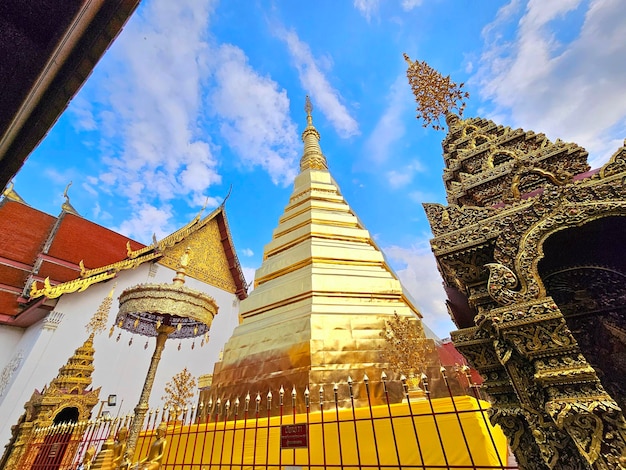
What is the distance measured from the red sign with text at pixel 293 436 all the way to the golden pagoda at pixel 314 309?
817 mm

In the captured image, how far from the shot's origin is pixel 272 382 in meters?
3.91

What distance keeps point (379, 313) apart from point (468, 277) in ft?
10.5

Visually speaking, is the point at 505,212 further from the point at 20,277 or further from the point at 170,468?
the point at 20,277

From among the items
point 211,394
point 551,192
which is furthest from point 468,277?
point 211,394

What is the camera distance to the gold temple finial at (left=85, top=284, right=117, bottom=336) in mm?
7387

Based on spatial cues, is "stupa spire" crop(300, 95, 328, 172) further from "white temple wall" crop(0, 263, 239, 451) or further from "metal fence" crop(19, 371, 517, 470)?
"metal fence" crop(19, 371, 517, 470)

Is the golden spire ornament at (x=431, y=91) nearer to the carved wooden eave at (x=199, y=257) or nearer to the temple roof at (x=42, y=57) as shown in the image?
the temple roof at (x=42, y=57)

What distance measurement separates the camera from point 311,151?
400 inches

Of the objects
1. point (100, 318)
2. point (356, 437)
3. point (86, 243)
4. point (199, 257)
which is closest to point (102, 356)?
point (100, 318)

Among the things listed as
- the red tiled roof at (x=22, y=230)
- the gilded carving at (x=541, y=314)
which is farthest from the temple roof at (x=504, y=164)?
the red tiled roof at (x=22, y=230)

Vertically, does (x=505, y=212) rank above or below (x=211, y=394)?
above

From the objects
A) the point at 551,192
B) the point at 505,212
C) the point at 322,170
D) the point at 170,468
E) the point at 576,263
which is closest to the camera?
the point at 551,192

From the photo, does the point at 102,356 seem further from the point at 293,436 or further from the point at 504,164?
the point at 504,164

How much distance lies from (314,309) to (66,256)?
7825 millimetres
